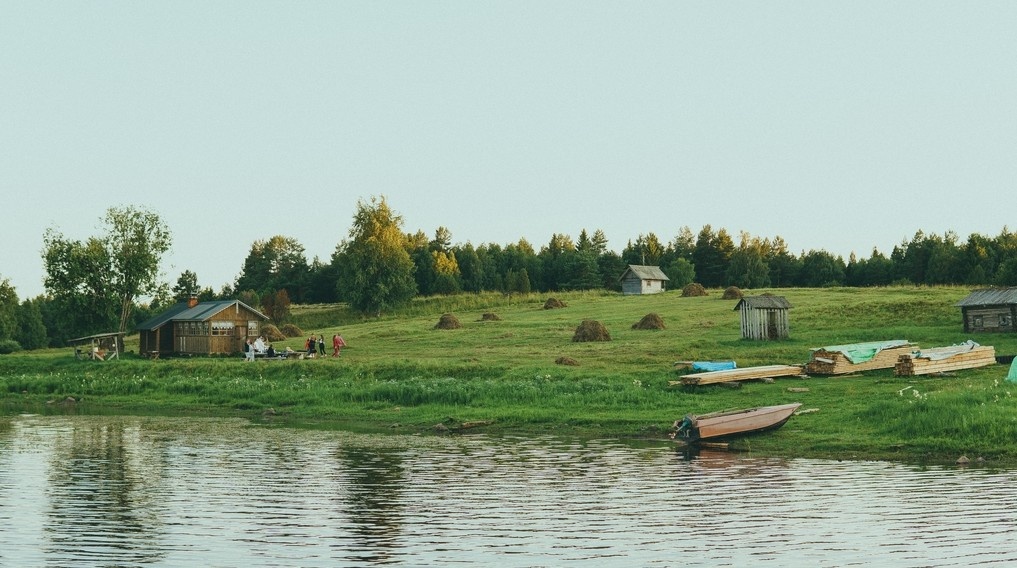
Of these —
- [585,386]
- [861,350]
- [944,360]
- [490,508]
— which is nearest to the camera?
[490,508]

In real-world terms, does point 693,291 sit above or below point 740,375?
above

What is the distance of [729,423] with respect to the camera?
29.2 metres

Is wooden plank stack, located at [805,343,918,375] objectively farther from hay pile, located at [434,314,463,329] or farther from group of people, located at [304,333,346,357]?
hay pile, located at [434,314,463,329]

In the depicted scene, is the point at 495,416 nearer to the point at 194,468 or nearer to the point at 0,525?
the point at 194,468

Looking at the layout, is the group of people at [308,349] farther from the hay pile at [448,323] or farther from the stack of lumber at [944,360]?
the stack of lumber at [944,360]

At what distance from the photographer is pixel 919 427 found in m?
28.3

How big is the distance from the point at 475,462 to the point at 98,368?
45.9 m

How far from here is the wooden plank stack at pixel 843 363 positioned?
4203 cm

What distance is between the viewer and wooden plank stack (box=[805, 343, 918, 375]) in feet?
138

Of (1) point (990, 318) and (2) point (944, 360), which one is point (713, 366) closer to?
(2) point (944, 360)

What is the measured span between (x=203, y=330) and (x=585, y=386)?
41933 mm

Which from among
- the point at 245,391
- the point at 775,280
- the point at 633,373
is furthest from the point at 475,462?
the point at 775,280

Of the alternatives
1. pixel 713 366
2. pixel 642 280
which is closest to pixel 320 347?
pixel 713 366

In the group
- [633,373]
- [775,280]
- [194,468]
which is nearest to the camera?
[194,468]
